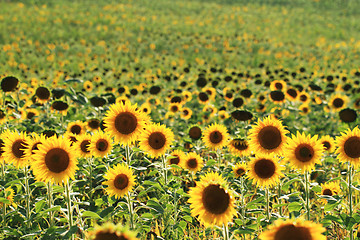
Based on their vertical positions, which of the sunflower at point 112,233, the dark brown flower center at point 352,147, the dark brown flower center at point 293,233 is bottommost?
the sunflower at point 112,233

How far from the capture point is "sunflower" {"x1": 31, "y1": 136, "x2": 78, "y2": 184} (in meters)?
2.46

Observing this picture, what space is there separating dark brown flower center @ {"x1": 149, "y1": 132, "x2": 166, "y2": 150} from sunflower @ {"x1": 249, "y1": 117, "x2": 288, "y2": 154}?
39.2 inches

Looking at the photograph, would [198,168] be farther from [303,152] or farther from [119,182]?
[303,152]

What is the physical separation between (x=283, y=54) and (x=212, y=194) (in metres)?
20.3

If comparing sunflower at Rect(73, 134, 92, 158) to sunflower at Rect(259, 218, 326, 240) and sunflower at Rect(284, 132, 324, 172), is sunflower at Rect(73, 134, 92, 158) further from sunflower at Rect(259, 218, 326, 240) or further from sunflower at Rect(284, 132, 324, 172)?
sunflower at Rect(259, 218, 326, 240)

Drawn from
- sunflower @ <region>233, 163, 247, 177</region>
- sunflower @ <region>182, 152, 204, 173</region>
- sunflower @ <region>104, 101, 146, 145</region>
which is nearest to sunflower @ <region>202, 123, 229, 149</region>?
sunflower @ <region>182, 152, 204, 173</region>

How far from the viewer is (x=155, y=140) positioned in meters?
3.32

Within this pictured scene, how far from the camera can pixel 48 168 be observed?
248 centimetres

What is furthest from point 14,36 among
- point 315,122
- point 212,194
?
point 212,194

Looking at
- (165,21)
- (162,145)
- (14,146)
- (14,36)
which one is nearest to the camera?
(14,146)

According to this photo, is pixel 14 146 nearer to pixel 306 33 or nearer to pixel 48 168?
pixel 48 168

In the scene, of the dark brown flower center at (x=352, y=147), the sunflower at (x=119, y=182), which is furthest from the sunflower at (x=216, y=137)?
the dark brown flower center at (x=352, y=147)

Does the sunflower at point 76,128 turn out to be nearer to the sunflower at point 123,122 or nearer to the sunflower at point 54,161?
the sunflower at point 123,122

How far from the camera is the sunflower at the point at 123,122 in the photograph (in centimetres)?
304
